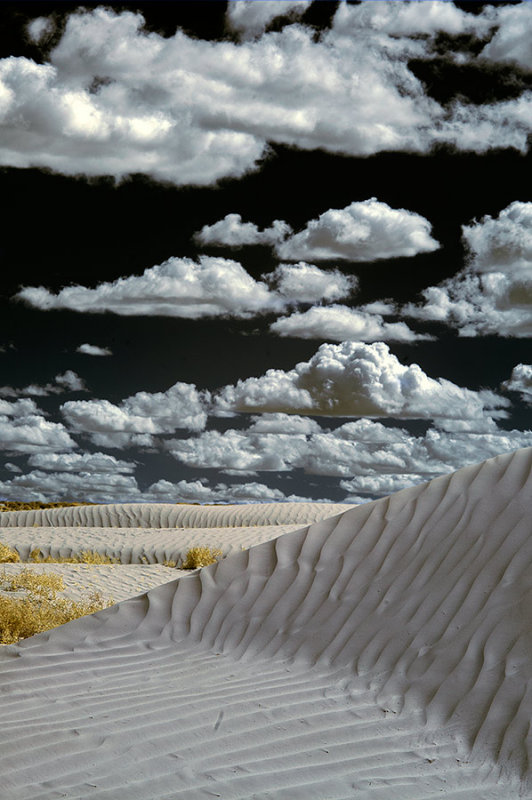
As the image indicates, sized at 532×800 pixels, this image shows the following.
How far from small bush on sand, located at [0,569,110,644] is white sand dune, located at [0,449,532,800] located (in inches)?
59.5

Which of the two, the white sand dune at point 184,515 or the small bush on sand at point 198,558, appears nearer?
the small bush on sand at point 198,558

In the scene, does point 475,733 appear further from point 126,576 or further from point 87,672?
point 126,576

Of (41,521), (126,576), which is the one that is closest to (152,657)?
(126,576)

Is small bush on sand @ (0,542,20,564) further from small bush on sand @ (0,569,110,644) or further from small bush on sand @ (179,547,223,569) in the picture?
small bush on sand @ (0,569,110,644)

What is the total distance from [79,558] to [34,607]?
28.1 ft

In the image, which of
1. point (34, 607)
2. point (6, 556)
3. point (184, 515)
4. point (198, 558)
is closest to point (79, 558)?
point (6, 556)

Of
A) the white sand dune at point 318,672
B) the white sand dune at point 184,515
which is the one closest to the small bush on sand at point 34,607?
the white sand dune at point 318,672

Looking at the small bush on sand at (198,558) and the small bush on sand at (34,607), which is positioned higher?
the small bush on sand at (34,607)

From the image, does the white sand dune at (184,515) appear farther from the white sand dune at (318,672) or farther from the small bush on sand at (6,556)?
Answer: the white sand dune at (318,672)

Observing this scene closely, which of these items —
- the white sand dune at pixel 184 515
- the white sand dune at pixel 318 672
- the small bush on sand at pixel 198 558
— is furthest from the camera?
the white sand dune at pixel 184 515

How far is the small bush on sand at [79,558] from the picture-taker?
16062mm

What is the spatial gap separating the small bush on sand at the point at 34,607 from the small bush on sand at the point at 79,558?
5.48 m

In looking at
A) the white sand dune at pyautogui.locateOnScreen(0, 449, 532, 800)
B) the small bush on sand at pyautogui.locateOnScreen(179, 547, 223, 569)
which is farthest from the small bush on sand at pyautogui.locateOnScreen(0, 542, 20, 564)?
the white sand dune at pyautogui.locateOnScreen(0, 449, 532, 800)

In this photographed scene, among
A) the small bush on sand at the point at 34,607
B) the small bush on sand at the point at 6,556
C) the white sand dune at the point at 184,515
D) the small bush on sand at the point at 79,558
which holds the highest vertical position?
the small bush on sand at the point at 34,607
